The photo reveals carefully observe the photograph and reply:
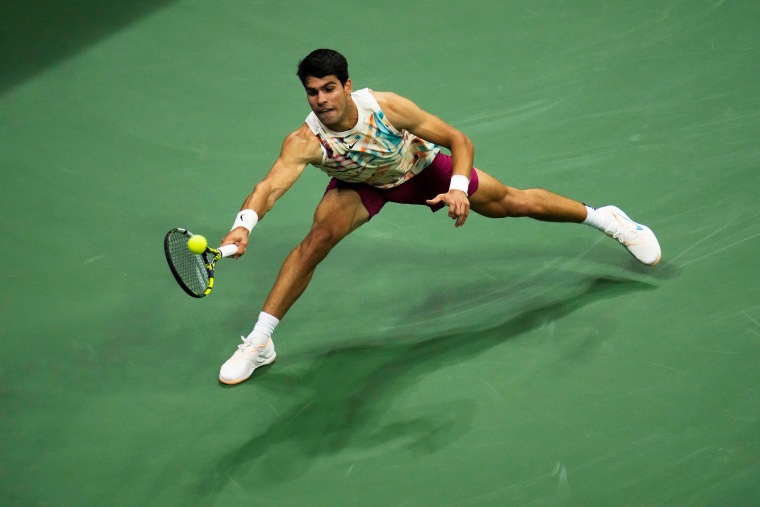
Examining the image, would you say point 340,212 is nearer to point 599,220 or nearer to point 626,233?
point 599,220

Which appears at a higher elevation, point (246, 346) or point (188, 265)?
point (188, 265)

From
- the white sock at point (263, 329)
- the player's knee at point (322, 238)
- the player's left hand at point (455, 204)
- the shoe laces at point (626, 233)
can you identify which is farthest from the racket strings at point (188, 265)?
the shoe laces at point (626, 233)

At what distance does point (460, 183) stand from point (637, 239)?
1.33 metres

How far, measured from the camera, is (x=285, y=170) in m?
4.77

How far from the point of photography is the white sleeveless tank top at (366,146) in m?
4.93

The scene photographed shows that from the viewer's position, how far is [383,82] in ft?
24.6

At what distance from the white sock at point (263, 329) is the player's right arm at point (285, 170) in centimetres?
63

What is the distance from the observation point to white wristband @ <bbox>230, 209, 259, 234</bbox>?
174 inches

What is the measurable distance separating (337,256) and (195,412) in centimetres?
152

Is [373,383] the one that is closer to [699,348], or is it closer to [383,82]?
[699,348]

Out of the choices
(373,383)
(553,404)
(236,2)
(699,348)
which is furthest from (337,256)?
(236,2)

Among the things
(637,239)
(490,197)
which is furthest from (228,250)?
(637,239)

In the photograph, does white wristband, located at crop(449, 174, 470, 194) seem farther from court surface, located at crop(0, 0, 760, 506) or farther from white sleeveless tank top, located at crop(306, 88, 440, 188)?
court surface, located at crop(0, 0, 760, 506)

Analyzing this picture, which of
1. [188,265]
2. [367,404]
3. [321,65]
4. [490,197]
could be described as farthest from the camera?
[490,197]
